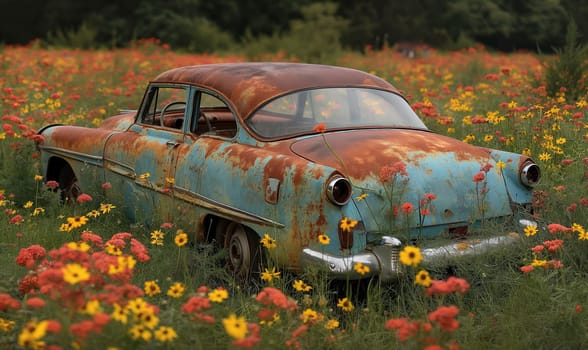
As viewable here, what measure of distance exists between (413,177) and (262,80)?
1.47 m

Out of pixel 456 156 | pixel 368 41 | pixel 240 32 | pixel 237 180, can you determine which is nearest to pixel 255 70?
pixel 237 180

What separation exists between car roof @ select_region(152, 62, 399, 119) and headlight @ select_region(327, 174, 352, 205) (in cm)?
121

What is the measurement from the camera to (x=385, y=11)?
36.9 m

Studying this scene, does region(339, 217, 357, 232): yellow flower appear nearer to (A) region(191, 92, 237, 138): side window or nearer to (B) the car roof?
(B) the car roof

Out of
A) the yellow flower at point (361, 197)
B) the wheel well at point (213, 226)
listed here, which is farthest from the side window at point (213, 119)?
the yellow flower at point (361, 197)

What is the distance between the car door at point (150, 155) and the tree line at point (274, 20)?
788 inches

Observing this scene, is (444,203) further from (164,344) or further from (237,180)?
(164,344)

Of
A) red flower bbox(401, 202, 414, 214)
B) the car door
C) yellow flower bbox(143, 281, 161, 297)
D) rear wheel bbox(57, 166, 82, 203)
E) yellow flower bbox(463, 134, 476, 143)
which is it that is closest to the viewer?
yellow flower bbox(143, 281, 161, 297)

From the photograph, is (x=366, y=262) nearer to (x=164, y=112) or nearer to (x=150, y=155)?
(x=150, y=155)

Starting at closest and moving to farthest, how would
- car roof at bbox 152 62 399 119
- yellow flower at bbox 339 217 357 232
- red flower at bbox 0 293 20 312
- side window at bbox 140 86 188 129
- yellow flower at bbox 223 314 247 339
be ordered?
yellow flower at bbox 223 314 247 339, red flower at bbox 0 293 20 312, yellow flower at bbox 339 217 357 232, car roof at bbox 152 62 399 119, side window at bbox 140 86 188 129

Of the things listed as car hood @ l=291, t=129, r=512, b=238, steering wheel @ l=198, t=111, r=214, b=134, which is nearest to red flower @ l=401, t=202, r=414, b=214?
car hood @ l=291, t=129, r=512, b=238

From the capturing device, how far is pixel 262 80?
5086 mm

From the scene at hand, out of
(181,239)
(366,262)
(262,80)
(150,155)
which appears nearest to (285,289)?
(366,262)

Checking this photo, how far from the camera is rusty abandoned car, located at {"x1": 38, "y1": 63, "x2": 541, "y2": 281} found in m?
3.98
